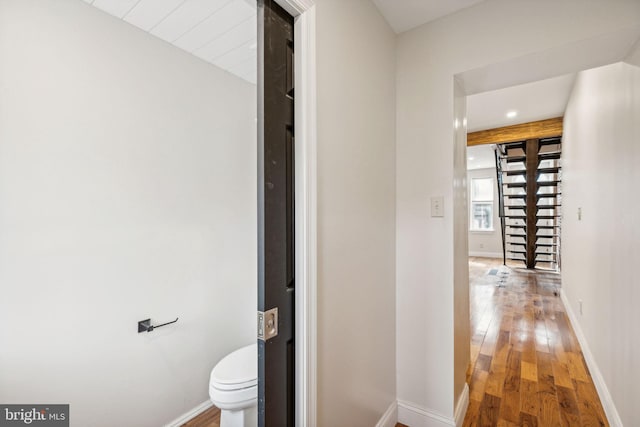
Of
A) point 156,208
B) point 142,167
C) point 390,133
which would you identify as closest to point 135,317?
point 156,208

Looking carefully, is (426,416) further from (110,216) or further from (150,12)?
(150,12)

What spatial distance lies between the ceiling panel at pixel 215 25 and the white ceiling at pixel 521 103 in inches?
101

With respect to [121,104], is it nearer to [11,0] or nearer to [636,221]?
[11,0]

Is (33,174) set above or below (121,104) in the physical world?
below

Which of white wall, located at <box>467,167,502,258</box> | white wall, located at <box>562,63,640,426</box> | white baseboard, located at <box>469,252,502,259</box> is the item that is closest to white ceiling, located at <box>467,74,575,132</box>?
white wall, located at <box>562,63,640,426</box>

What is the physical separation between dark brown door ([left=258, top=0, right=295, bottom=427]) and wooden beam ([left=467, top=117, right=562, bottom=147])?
4572mm

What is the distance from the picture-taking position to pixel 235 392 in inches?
64.0

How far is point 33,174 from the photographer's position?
139cm

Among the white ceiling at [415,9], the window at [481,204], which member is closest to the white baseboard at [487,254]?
the window at [481,204]

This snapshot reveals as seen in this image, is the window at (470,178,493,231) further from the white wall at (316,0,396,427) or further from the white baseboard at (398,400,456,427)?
the white baseboard at (398,400,456,427)

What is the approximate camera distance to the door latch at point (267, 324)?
3.47 feet

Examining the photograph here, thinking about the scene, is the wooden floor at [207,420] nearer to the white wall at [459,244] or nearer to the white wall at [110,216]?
the white wall at [110,216]

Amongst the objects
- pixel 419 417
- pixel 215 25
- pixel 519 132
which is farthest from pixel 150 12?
pixel 519 132

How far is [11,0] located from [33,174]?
765 mm
